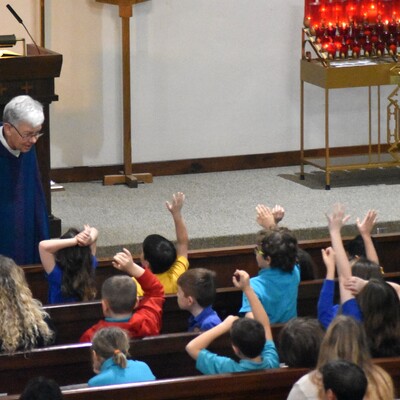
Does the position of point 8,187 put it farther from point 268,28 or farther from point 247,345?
point 268,28

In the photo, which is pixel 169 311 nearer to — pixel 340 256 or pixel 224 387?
pixel 340 256

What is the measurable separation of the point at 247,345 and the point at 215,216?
4.01m

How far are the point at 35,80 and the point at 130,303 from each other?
2.72 m

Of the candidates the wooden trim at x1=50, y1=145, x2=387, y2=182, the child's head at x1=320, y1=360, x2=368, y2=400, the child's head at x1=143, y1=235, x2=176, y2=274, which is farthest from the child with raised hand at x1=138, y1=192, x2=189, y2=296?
the wooden trim at x1=50, y1=145, x2=387, y2=182

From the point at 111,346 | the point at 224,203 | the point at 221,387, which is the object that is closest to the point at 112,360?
the point at 111,346

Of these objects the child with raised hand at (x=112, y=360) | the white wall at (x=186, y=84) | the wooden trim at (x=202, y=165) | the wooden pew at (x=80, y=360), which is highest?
the white wall at (x=186, y=84)

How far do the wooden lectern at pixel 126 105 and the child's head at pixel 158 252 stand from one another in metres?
3.69

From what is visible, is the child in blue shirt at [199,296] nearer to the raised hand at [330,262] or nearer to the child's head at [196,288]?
the child's head at [196,288]

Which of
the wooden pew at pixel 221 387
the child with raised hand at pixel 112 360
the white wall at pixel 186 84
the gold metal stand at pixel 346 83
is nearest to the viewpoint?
the wooden pew at pixel 221 387

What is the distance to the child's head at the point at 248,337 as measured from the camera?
14.8 ft

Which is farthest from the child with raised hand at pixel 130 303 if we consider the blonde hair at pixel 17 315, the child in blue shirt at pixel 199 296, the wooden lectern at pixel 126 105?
the wooden lectern at pixel 126 105

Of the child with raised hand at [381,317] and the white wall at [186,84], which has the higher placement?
the white wall at [186,84]

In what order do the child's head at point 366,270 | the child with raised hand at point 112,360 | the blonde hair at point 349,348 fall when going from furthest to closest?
the child's head at point 366,270 → the child with raised hand at point 112,360 → the blonde hair at point 349,348

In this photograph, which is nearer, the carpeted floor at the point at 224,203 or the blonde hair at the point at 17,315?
the blonde hair at the point at 17,315
